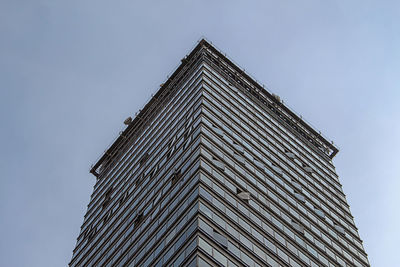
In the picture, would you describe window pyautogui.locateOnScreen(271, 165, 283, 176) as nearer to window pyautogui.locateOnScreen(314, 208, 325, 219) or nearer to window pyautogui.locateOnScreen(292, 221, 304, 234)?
window pyautogui.locateOnScreen(314, 208, 325, 219)

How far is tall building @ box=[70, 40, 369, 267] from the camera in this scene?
185 feet

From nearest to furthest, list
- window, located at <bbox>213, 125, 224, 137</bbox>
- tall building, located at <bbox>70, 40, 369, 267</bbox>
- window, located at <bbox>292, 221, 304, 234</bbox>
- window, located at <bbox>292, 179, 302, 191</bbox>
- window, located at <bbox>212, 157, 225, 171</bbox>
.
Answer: tall building, located at <bbox>70, 40, 369, 267</bbox> → window, located at <bbox>212, 157, 225, 171</bbox> → window, located at <bbox>292, 221, 304, 234</bbox> → window, located at <bbox>213, 125, 224, 137</bbox> → window, located at <bbox>292, 179, 302, 191</bbox>

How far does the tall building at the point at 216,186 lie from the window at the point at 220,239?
114 millimetres

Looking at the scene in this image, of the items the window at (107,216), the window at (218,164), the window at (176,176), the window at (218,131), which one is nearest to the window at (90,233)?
the window at (107,216)

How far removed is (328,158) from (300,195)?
76.9 ft

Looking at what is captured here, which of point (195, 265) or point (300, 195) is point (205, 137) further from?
point (195, 265)

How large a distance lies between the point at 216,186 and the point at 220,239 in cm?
846

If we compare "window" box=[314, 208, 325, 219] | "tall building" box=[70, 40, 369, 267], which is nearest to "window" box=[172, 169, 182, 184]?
"tall building" box=[70, 40, 369, 267]

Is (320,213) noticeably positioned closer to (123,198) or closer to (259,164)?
(259,164)

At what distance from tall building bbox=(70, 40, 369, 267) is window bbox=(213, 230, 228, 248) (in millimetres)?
114

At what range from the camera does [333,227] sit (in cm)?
7519

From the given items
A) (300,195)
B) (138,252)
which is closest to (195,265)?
(138,252)

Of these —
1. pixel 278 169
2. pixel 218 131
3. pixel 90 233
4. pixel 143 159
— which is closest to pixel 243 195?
pixel 218 131

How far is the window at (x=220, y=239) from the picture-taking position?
52.7 metres
